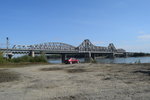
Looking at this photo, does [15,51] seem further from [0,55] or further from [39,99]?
[39,99]

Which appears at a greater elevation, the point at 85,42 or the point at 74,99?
the point at 85,42

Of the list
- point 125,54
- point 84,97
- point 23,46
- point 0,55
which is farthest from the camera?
point 125,54

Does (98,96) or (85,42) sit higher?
(85,42)

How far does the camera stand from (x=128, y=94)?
8492mm

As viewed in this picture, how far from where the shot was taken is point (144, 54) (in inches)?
7480

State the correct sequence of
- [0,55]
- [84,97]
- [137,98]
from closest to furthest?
[137,98]
[84,97]
[0,55]

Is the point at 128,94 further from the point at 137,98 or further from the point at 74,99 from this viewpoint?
the point at 74,99

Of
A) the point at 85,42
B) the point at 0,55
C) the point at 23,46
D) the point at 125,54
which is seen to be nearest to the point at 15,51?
the point at 23,46

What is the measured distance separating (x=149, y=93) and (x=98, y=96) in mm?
2118

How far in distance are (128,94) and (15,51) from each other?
103 m

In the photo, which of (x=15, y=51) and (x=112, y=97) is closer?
(x=112, y=97)

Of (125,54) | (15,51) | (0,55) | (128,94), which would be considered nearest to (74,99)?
(128,94)

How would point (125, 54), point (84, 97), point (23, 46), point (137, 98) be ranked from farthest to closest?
point (125, 54), point (23, 46), point (84, 97), point (137, 98)

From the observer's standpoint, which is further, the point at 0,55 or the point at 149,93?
the point at 0,55
